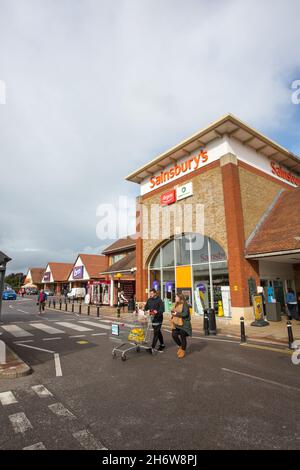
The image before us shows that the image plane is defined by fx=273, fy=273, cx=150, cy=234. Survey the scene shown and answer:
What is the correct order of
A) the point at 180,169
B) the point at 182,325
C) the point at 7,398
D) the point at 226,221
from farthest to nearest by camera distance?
the point at 180,169
the point at 226,221
the point at 182,325
the point at 7,398

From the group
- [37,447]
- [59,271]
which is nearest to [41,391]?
[37,447]

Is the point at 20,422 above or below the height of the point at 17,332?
below

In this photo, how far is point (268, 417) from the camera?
4039 mm

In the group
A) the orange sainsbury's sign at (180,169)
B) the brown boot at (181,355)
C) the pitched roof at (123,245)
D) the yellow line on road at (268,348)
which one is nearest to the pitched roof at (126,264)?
the pitched roof at (123,245)

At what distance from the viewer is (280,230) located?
1572 cm

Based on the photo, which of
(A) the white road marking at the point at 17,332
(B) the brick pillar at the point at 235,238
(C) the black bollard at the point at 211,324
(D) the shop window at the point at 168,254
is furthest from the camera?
(D) the shop window at the point at 168,254

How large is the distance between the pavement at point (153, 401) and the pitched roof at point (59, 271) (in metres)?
56.4

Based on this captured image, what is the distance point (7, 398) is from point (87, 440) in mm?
2205

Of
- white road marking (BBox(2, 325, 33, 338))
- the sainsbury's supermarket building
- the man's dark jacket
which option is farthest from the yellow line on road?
white road marking (BBox(2, 325, 33, 338))

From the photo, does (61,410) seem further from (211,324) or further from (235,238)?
(235,238)

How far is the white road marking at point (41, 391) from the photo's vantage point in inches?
195

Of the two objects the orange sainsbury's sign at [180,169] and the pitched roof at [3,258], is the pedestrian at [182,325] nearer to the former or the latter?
the pitched roof at [3,258]
